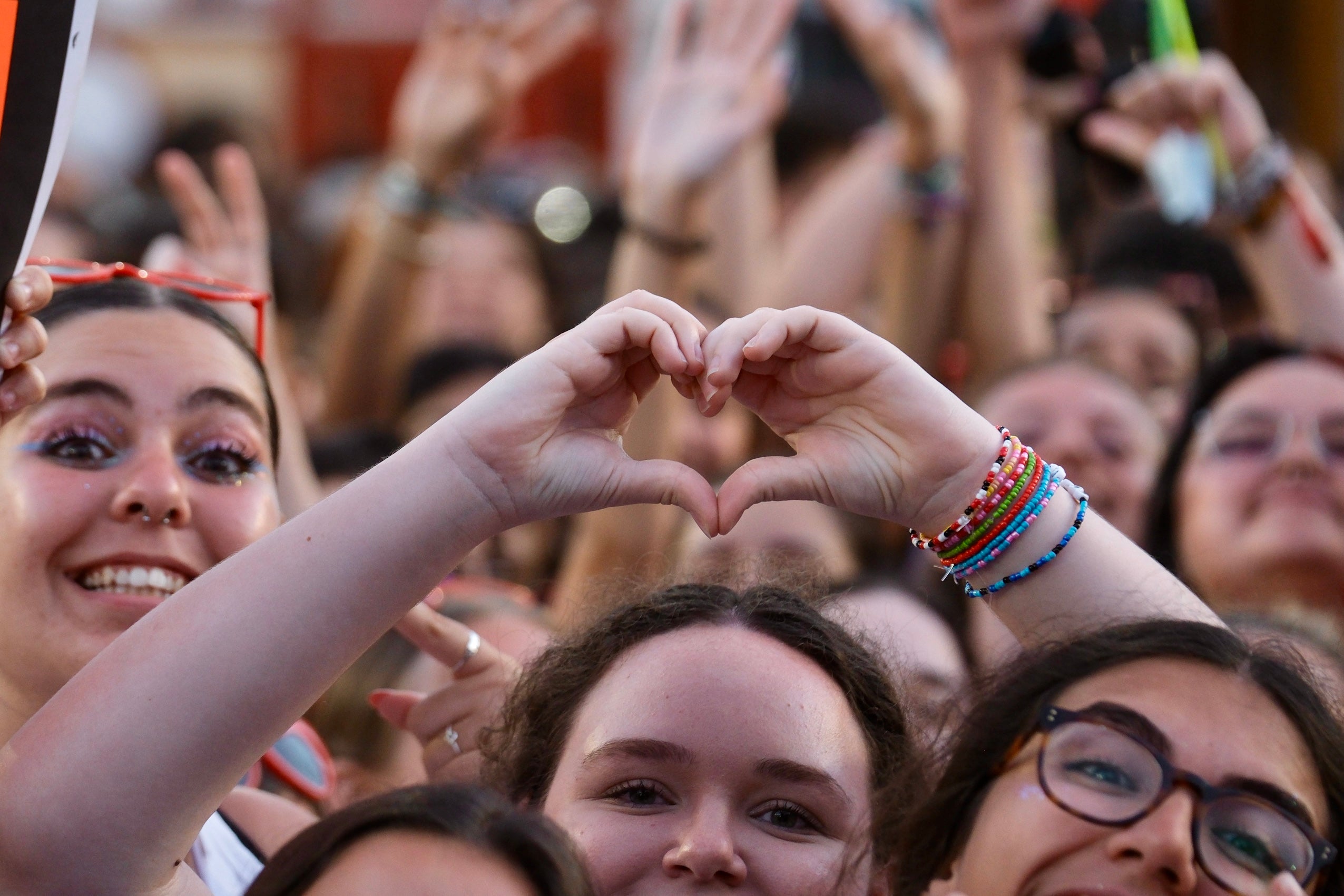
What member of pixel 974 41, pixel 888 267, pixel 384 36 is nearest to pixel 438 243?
pixel 888 267

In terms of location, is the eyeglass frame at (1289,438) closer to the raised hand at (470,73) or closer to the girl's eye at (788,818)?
the girl's eye at (788,818)

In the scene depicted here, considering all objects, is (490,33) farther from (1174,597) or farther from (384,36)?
(384,36)

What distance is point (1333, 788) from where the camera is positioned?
1732mm

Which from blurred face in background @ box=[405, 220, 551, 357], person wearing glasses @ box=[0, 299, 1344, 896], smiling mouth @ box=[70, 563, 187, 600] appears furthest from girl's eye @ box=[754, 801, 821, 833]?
blurred face in background @ box=[405, 220, 551, 357]

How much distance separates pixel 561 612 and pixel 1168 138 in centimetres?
169

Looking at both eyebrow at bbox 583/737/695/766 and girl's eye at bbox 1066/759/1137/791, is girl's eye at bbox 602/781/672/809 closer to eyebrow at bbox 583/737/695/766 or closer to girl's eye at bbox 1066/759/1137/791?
eyebrow at bbox 583/737/695/766

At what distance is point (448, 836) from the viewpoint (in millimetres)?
1540

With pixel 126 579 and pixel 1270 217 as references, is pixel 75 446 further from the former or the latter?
pixel 1270 217

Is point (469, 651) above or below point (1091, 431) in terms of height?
above

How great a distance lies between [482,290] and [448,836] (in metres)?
3.70

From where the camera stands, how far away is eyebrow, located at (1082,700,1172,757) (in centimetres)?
166

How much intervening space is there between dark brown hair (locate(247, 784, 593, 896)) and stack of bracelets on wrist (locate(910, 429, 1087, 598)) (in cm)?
55

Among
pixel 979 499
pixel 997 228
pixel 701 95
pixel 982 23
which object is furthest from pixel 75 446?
pixel 982 23

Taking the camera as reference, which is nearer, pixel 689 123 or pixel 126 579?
pixel 126 579
